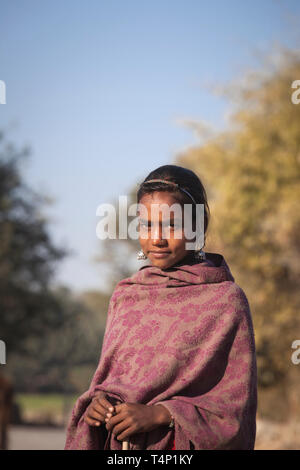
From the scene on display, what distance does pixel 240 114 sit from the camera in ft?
52.3

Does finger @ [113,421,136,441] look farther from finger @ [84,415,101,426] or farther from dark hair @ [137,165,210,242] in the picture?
dark hair @ [137,165,210,242]

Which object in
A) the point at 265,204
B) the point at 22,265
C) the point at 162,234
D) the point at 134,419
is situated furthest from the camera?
the point at 22,265

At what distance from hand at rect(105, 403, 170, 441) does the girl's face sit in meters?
0.60

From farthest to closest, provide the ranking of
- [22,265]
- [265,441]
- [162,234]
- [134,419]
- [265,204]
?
[22,265], [265,204], [265,441], [162,234], [134,419]

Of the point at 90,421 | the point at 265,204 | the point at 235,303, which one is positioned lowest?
the point at 90,421

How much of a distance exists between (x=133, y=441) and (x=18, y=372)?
2622 cm

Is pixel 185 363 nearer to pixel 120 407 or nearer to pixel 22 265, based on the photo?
pixel 120 407

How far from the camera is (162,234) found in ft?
8.02

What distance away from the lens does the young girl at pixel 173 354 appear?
2213 millimetres

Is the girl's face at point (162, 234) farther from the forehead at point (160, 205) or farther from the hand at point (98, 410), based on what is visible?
the hand at point (98, 410)

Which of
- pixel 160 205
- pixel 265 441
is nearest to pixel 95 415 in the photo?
pixel 160 205

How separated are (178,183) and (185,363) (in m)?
0.75
